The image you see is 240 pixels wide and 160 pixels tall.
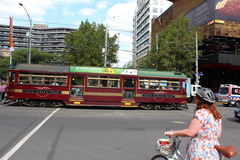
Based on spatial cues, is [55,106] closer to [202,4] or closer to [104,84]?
[104,84]

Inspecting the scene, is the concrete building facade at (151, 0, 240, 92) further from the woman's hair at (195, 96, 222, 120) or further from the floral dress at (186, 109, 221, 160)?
the floral dress at (186, 109, 221, 160)

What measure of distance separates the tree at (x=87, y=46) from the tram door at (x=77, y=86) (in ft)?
Result: 86.7

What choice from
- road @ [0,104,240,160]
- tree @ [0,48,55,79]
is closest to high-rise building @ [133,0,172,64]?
tree @ [0,48,55,79]

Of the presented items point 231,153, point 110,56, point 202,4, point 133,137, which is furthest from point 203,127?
point 110,56

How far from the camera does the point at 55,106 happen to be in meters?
16.3

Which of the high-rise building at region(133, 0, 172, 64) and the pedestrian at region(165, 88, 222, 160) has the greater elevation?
the high-rise building at region(133, 0, 172, 64)

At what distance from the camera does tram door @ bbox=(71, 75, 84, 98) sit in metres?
16.5

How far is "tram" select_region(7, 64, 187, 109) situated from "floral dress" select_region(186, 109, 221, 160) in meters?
13.9

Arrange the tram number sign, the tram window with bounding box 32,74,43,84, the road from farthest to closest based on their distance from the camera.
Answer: the tram number sign, the tram window with bounding box 32,74,43,84, the road

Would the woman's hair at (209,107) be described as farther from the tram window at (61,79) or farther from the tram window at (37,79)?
the tram window at (37,79)

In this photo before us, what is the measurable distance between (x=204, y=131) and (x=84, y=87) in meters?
14.2

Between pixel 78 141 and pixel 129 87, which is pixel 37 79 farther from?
pixel 78 141

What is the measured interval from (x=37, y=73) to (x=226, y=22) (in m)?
29.5

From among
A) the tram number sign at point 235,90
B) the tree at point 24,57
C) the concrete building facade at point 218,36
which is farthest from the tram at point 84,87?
the tree at point 24,57
